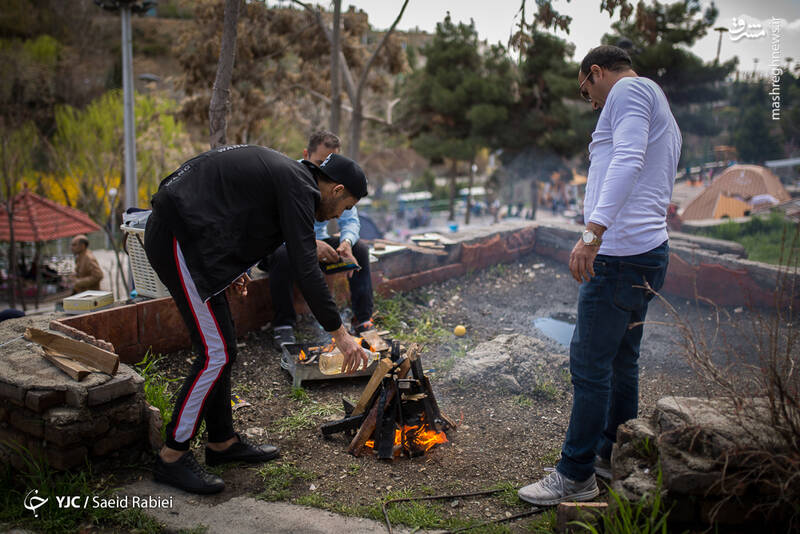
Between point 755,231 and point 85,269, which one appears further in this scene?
point 755,231

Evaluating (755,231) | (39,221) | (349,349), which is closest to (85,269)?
(349,349)

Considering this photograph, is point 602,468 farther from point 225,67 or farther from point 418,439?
point 225,67

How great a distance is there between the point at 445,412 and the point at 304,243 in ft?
5.97

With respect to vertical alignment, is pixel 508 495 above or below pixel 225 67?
below

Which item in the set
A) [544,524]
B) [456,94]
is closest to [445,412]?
[544,524]

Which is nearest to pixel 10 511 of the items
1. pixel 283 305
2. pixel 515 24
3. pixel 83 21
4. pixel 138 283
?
pixel 138 283

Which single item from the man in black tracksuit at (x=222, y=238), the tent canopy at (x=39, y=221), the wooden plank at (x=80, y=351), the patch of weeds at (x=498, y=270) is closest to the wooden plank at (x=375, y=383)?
the man in black tracksuit at (x=222, y=238)

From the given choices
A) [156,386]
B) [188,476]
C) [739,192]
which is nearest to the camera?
[188,476]

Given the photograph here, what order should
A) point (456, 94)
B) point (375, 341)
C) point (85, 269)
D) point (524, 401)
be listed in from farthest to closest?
point (456, 94), point (85, 269), point (375, 341), point (524, 401)

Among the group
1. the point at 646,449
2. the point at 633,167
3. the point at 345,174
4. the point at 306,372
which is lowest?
the point at 306,372

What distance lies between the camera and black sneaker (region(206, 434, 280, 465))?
297 centimetres

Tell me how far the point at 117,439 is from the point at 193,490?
546 mm

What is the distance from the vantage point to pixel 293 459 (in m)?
3.11

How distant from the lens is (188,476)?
2707 millimetres
